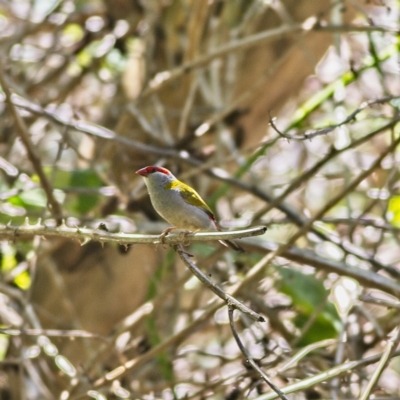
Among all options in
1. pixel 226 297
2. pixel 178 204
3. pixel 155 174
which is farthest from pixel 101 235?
pixel 155 174

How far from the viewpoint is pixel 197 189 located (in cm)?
408

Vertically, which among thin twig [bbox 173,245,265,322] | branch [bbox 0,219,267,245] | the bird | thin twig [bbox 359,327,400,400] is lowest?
thin twig [bbox 359,327,400,400]

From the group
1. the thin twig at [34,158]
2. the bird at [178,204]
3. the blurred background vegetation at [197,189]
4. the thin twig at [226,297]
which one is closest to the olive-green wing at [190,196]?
the bird at [178,204]

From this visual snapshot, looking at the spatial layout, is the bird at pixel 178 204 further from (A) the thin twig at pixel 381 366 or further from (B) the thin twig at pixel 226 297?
(B) the thin twig at pixel 226 297

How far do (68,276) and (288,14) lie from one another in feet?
6.46

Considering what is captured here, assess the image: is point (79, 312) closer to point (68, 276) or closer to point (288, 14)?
point (68, 276)

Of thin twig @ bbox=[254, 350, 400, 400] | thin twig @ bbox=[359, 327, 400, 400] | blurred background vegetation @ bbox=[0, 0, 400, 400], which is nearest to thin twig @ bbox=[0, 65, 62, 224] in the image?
blurred background vegetation @ bbox=[0, 0, 400, 400]

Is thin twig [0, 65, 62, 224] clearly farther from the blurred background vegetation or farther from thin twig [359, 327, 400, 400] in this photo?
thin twig [359, 327, 400, 400]

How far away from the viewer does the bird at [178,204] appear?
2.76 m

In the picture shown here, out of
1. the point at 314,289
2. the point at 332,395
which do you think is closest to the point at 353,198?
the point at 314,289

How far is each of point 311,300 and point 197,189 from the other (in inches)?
38.3

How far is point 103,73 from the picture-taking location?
530 cm

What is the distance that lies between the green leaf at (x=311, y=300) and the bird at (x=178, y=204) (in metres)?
0.80

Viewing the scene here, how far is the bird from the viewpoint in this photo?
2760mm
